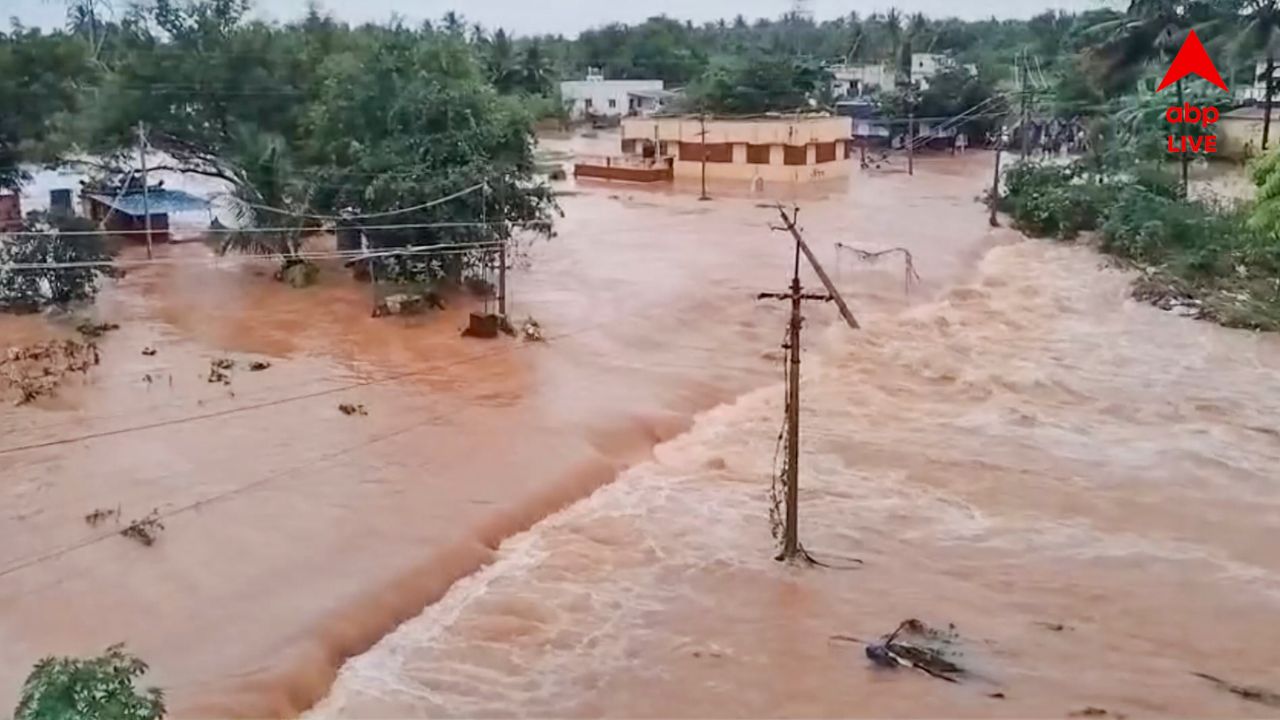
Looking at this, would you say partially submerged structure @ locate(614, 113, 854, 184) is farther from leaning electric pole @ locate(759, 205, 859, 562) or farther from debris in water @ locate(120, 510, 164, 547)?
debris in water @ locate(120, 510, 164, 547)

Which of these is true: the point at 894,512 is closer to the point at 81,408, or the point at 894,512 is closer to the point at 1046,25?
the point at 81,408

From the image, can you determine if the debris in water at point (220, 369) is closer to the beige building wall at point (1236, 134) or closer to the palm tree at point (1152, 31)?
the palm tree at point (1152, 31)

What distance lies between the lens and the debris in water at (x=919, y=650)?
7.89m

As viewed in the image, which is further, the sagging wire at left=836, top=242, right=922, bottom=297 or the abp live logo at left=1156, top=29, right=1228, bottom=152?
the abp live logo at left=1156, top=29, right=1228, bottom=152

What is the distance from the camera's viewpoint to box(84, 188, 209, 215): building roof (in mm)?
21062

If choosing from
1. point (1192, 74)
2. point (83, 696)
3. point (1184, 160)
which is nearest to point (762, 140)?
point (1192, 74)

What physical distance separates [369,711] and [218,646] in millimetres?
1199

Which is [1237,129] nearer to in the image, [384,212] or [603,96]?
[384,212]

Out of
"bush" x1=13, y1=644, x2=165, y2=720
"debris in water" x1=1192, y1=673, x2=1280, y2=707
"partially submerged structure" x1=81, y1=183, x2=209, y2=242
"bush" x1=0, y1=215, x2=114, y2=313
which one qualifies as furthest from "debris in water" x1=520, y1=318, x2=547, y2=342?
"bush" x1=13, y1=644, x2=165, y2=720

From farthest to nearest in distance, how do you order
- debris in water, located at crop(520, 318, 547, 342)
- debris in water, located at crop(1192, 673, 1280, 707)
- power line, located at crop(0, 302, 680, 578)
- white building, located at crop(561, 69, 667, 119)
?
white building, located at crop(561, 69, 667, 119), debris in water, located at crop(520, 318, 547, 342), power line, located at crop(0, 302, 680, 578), debris in water, located at crop(1192, 673, 1280, 707)

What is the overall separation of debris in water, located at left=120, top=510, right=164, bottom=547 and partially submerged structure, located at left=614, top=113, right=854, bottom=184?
922 inches

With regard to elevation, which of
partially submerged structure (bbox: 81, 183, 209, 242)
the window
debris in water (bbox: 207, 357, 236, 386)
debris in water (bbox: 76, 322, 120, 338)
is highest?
the window

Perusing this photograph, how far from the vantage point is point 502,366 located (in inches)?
567

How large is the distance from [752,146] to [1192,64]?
36.8 feet
